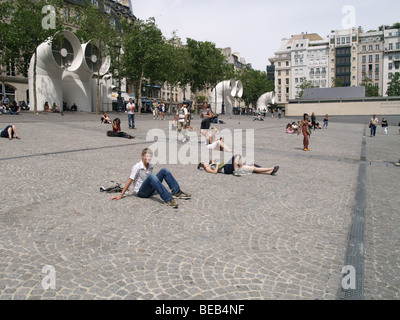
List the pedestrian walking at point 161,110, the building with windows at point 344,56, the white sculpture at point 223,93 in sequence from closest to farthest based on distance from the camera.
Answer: the pedestrian walking at point 161,110
the white sculpture at point 223,93
the building with windows at point 344,56

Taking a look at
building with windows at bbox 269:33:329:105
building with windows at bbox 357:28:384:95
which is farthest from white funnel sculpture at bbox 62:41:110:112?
building with windows at bbox 357:28:384:95

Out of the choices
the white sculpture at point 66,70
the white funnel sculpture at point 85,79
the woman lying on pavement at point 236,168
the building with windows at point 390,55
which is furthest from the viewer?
the building with windows at point 390,55

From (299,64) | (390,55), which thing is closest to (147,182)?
(390,55)

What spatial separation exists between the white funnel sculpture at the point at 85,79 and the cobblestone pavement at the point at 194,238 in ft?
109

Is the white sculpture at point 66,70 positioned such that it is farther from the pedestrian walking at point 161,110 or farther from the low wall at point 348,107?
the low wall at point 348,107

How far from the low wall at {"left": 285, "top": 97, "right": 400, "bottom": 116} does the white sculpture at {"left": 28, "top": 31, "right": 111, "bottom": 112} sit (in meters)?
30.9

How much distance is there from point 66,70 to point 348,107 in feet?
128

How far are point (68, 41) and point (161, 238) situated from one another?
119 ft

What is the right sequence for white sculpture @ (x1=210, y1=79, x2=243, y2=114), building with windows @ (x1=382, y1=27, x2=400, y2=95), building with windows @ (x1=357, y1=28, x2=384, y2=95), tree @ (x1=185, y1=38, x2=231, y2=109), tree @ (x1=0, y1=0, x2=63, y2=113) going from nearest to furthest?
tree @ (x1=0, y1=0, x2=63, y2=113) < white sculpture @ (x1=210, y1=79, x2=243, y2=114) < tree @ (x1=185, y1=38, x2=231, y2=109) < building with windows @ (x1=382, y1=27, x2=400, y2=95) < building with windows @ (x1=357, y1=28, x2=384, y2=95)

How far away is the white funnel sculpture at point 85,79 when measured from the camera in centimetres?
3812

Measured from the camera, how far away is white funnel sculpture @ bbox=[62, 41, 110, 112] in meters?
38.1

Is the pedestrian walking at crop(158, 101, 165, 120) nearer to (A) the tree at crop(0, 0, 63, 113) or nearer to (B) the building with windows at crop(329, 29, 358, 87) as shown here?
(A) the tree at crop(0, 0, 63, 113)

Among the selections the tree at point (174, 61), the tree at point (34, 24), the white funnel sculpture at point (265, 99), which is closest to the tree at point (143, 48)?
the tree at point (174, 61)
